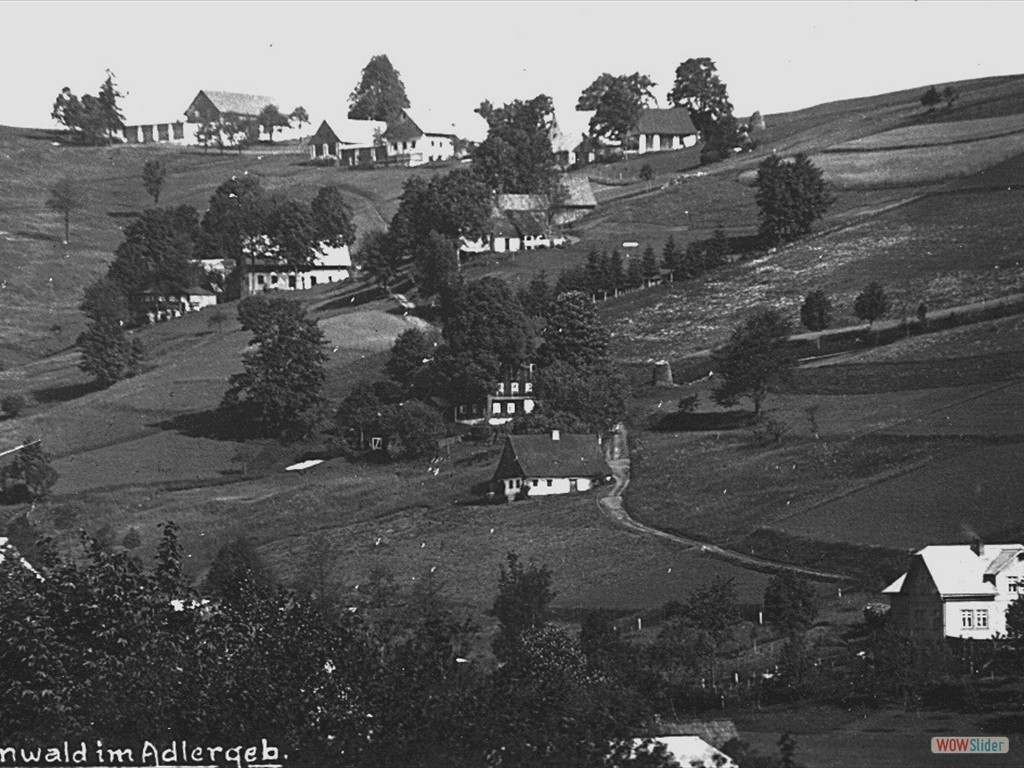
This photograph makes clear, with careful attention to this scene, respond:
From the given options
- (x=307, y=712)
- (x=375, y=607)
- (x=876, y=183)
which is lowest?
(x=375, y=607)

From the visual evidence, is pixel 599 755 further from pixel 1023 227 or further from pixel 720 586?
pixel 1023 227

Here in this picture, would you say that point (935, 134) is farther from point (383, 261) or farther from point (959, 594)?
point (959, 594)

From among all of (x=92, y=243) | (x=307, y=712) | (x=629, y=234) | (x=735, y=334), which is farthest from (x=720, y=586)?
(x=92, y=243)

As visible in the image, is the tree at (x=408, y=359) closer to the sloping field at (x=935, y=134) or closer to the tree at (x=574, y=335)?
the tree at (x=574, y=335)

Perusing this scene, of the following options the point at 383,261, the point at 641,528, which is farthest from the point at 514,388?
the point at 641,528

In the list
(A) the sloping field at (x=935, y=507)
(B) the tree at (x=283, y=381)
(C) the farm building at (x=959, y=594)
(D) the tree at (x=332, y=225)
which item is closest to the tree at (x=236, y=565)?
(A) the sloping field at (x=935, y=507)

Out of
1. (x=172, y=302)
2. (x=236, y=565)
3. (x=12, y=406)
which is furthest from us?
(x=172, y=302)
